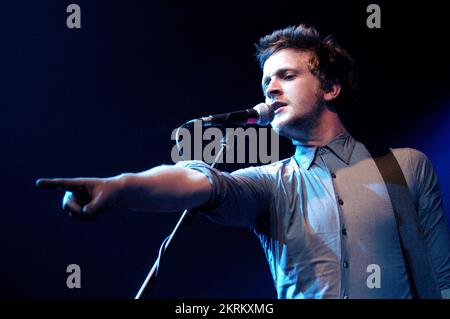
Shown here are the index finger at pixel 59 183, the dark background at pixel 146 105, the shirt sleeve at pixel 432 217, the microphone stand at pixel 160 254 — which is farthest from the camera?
the dark background at pixel 146 105

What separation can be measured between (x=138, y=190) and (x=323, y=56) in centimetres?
157

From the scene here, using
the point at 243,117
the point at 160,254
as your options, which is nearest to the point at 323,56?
the point at 243,117

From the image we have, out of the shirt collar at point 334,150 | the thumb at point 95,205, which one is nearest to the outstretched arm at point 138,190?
the thumb at point 95,205

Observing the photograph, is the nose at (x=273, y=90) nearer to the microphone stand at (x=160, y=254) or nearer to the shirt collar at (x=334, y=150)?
the shirt collar at (x=334, y=150)

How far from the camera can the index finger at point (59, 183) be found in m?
1.11

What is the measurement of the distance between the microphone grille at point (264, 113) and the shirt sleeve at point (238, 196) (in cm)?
23

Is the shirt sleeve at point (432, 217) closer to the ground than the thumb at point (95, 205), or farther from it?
closer to the ground

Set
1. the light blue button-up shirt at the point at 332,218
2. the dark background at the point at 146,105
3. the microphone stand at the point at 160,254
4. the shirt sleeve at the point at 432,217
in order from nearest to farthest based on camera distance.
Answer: the microphone stand at the point at 160,254 < the light blue button-up shirt at the point at 332,218 < the shirt sleeve at the point at 432,217 < the dark background at the point at 146,105

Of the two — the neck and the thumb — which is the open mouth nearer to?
the neck

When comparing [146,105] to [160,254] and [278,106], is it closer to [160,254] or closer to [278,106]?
[278,106]

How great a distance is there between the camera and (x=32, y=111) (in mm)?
2756

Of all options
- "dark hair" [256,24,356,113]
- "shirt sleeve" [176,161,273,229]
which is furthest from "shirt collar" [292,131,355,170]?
"dark hair" [256,24,356,113]

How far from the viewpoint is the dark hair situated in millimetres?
2408
